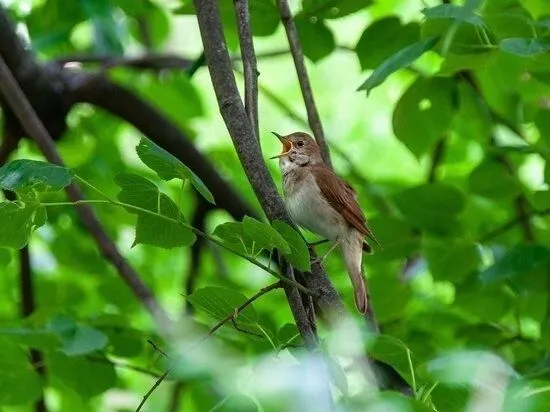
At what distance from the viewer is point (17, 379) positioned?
12.4 ft

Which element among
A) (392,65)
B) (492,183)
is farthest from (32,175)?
(492,183)

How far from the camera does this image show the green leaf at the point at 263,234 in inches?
81.2

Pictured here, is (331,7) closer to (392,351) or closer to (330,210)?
(330,210)

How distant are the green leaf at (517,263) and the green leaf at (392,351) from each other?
145cm

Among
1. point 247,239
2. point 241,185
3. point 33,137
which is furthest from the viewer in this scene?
point 241,185

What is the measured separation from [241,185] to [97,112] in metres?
0.90

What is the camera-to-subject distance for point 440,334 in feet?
16.0

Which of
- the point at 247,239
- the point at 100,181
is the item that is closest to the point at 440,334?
the point at 100,181

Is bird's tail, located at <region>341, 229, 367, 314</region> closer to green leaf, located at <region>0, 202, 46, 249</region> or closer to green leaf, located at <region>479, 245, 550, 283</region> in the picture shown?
green leaf, located at <region>479, 245, 550, 283</region>

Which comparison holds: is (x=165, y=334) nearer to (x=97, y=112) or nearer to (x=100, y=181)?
(x=100, y=181)

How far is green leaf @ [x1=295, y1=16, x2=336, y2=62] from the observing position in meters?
3.76

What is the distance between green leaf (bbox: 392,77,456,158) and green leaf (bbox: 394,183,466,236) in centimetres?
22

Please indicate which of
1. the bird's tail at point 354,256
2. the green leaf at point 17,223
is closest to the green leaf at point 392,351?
the green leaf at point 17,223

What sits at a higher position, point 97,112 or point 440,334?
point 97,112
